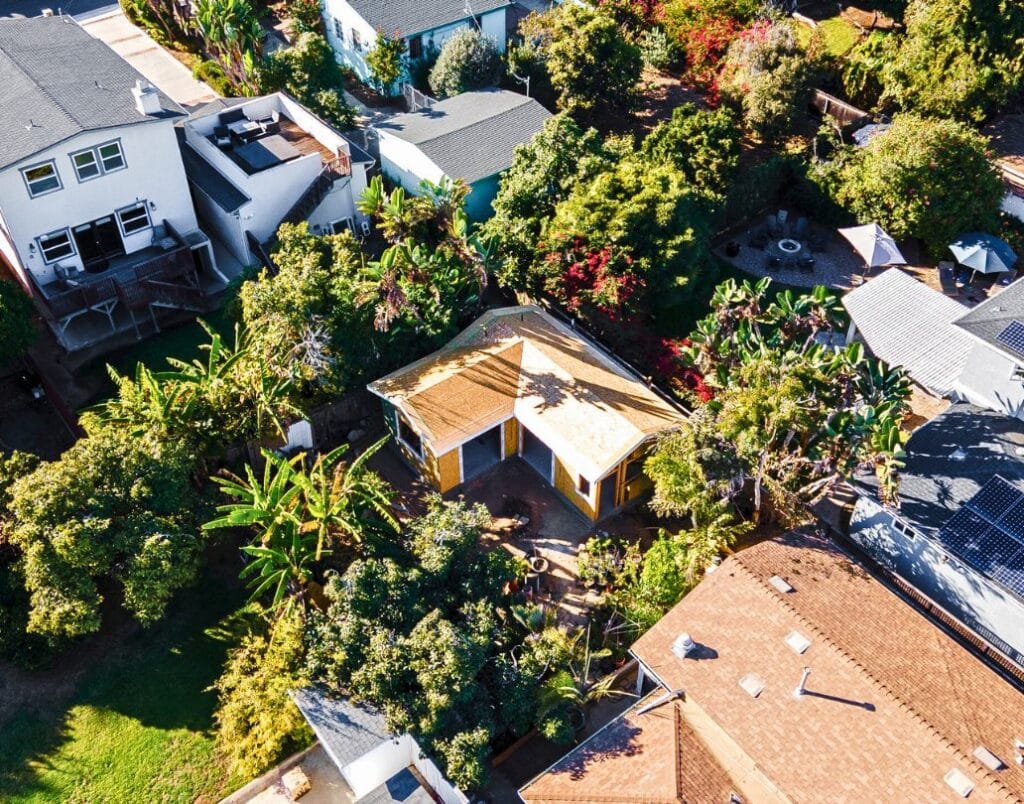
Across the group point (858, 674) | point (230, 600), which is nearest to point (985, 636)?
point (858, 674)

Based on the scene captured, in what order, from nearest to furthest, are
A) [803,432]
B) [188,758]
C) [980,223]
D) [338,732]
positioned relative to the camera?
[338,732] → [188,758] → [803,432] → [980,223]

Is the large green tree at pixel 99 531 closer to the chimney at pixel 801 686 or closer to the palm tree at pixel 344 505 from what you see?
the palm tree at pixel 344 505

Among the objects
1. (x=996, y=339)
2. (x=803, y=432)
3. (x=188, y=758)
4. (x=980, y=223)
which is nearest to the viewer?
(x=188, y=758)

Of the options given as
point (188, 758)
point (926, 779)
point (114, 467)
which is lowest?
point (188, 758)

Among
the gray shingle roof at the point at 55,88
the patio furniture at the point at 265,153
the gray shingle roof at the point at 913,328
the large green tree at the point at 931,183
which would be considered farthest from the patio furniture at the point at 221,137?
the large green tree at the point at 931,183

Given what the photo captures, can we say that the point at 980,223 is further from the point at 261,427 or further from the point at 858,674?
the point at 261,427

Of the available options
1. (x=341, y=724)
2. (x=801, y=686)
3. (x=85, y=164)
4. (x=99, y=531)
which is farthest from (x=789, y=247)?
(x=99, y=531)

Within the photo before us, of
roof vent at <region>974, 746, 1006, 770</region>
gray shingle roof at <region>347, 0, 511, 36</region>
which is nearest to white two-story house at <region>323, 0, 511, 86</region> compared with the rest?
gray shingle roof at <region>347, 0, 511, 36</region>
